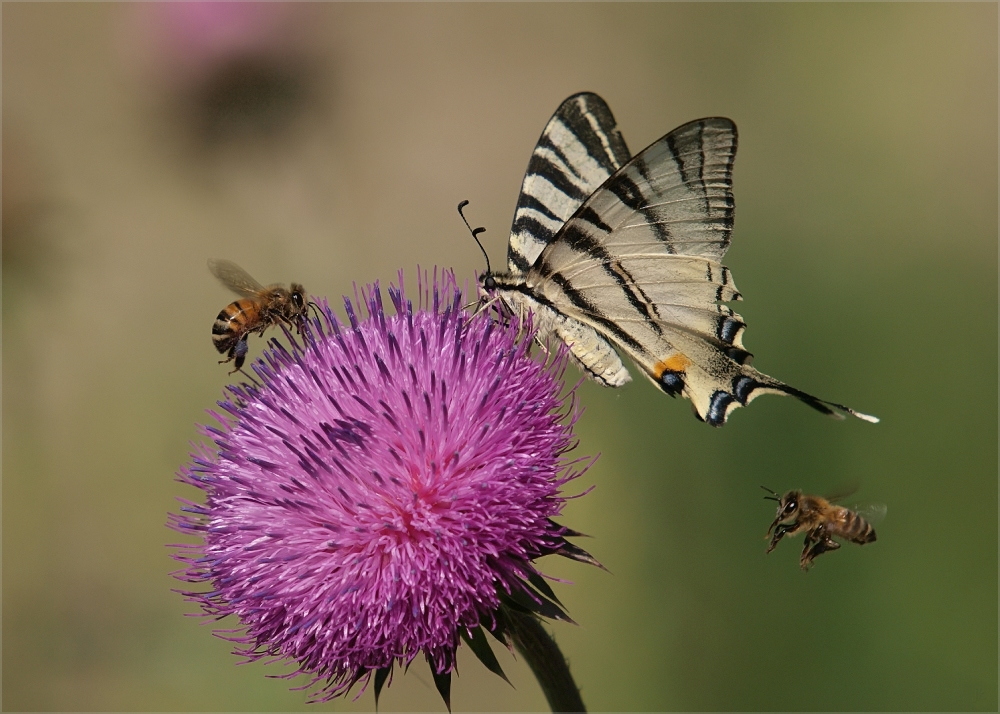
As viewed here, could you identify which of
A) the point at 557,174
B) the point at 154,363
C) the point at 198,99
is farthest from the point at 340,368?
the point at 154,363

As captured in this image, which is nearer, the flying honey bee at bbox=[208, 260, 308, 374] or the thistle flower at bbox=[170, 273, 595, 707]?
the thistle flower at bbox=[170, 273, 595, 707]

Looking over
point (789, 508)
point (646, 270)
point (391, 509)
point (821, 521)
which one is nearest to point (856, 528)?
point (821, 521)

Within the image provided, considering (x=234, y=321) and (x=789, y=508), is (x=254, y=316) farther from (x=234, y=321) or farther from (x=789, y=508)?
(x=789, y=508)

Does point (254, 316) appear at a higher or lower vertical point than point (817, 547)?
higher

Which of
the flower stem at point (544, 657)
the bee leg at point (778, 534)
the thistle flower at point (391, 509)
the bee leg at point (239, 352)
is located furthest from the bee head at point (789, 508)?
the bee leg at point (239, 352)

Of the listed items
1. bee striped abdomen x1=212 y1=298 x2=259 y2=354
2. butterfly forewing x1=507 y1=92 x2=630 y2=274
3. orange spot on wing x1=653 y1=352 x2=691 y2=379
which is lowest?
orange spot on wing x1=653 y1=352 x2=691 y2=379

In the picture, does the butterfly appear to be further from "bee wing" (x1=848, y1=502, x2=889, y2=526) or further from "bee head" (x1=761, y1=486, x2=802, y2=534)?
"bee wing" (x1=848, y1=502, x2=889, y2=526)

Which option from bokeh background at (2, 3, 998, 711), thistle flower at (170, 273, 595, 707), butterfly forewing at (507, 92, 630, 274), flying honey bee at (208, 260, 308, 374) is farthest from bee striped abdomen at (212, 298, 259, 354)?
bokeh background at (2, 3, 998, 711)

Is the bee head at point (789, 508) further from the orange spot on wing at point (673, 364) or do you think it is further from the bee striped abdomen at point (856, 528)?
the orange spot on wing at point (673, 364)

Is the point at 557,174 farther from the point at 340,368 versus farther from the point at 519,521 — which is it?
the point at 519,521
